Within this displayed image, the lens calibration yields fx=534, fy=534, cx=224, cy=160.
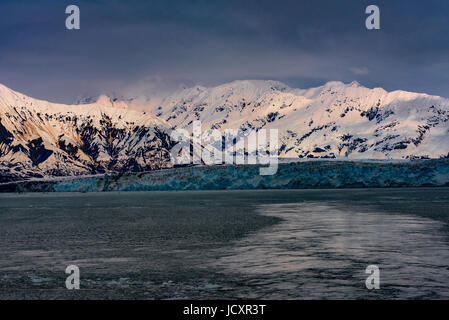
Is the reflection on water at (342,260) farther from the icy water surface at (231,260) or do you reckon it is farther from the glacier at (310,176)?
the glacier at (310,176)

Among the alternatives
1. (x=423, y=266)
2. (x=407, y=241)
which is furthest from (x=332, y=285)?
(x=407, y=241)

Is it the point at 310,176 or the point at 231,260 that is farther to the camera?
the point at 310,176

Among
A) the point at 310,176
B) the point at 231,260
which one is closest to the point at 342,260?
the point at 231,260

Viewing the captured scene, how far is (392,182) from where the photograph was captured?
10356cm

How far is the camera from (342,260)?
18594 mm

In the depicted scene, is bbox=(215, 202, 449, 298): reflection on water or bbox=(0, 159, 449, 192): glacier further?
bbox=(0, 159, 449, 192): glacier

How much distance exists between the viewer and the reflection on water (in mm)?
13930

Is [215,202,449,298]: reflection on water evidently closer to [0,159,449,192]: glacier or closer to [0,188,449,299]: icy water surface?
[0,188,449,299]: icy water surface

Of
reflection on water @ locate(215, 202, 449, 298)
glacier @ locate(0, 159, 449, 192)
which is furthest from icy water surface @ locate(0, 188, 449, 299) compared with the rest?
glacier @ locate(0, 159, 449, 192)

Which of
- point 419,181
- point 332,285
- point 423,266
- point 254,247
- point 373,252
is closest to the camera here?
point 332,285

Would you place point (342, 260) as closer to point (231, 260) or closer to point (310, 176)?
point (231, 260)

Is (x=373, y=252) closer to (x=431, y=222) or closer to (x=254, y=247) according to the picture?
(x=254, y=247)

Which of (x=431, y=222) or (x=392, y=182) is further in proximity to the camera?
(x=392, y=182)
